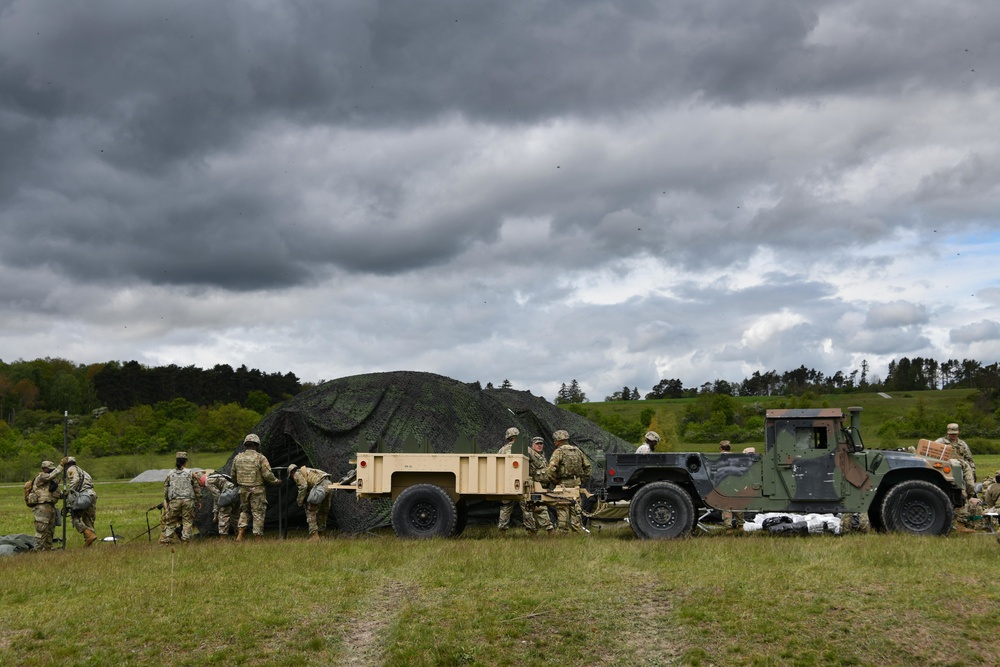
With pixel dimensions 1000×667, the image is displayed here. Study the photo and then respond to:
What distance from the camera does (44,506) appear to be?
53.9 feet

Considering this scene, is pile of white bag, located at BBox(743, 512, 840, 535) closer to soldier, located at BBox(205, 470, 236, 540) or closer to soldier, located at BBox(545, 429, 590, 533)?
soldier, located at BBox(545, 429, 590, 533)

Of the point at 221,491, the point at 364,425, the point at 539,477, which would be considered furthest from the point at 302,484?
the point at 539,477

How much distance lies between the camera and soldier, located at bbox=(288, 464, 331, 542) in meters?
16.4

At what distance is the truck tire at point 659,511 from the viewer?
14.3m

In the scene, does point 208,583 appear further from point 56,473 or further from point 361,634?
point 56,473

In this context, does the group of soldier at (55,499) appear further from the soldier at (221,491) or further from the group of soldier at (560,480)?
the group of soldier at (560,480)

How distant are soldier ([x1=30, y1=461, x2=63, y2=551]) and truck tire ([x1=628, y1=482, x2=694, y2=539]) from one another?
10.1 meters

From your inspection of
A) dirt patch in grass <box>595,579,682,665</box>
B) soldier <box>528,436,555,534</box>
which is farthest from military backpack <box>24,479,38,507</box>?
dirt patch in grass <box>595,579,682,665</box>

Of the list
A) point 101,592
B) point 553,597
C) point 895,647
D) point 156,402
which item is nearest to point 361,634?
point 553,597

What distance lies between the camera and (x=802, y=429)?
46.9 feet

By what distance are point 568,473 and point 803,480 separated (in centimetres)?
395

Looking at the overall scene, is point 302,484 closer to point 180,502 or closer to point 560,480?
point 180,502

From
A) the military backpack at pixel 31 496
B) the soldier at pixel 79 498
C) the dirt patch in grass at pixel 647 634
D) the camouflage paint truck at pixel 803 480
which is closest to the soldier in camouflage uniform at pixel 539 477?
the camouflage paint truck at pixel 803 480

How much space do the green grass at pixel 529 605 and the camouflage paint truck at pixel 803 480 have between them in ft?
2.49
